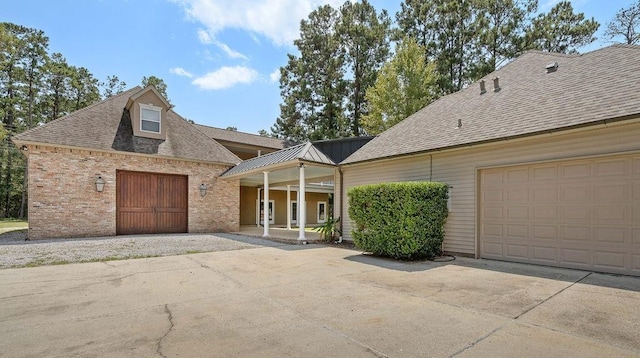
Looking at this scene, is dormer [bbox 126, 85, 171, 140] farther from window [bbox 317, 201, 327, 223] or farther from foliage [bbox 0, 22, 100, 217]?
foliage [bbox 0, 22, 100, 217]

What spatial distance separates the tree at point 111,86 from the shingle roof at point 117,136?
1045 inches

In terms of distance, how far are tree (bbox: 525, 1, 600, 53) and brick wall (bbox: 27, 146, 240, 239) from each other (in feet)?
83.6

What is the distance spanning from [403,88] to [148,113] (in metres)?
16.8

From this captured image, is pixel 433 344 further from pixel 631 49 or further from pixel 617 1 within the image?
pixel 617 1

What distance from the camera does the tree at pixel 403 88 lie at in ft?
74.6

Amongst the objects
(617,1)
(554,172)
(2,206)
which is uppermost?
(617,1)

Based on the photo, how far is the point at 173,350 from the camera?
2951 mm

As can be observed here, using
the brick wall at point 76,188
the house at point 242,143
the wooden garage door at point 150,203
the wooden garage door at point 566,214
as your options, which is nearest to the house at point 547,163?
the wooden garage door at point 566,214

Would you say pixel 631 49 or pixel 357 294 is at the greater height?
pixel 631 49

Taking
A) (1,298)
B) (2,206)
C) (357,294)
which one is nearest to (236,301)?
(357,294)

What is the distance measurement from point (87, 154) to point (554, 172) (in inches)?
592

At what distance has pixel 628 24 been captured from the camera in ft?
62.8

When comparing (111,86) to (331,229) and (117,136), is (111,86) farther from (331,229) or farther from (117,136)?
(331,229)

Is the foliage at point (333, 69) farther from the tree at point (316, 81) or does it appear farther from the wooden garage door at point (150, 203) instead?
the wooden garage door at point (150, 203)
